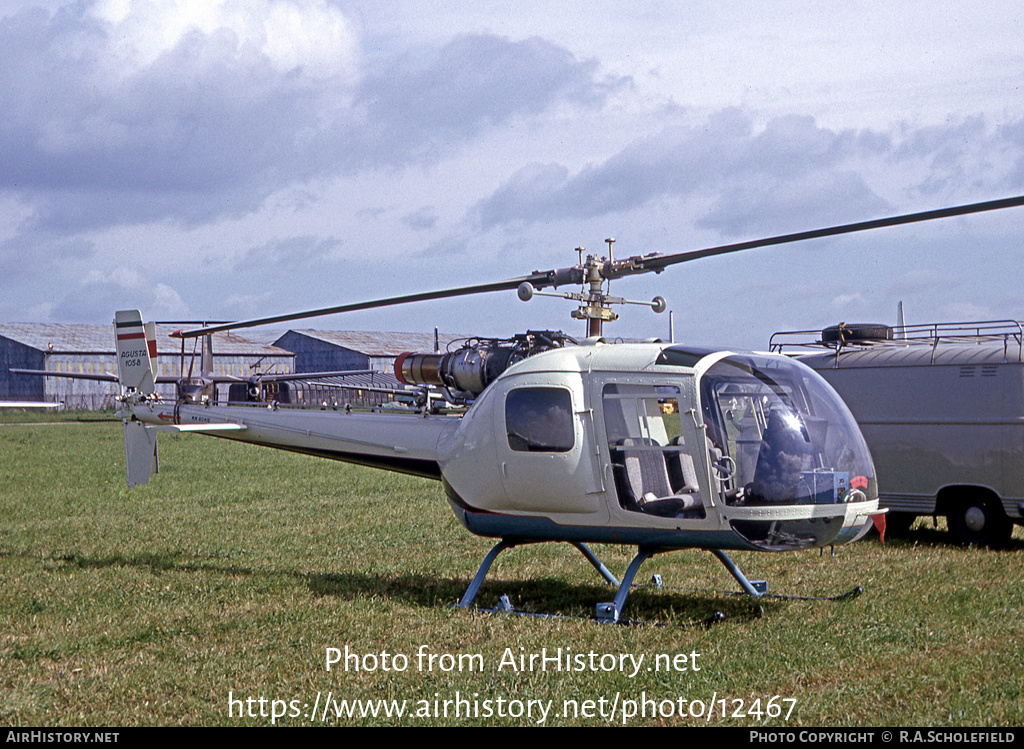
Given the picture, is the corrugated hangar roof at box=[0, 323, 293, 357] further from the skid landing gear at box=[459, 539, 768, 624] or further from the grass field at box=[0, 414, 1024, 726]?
the skid landing gear at box=[459, 539, 768, 624]

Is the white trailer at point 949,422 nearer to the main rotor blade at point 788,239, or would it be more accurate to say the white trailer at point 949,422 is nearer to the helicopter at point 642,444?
the helicopter at point 642,444

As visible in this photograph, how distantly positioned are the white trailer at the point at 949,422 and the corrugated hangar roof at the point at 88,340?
5057cm

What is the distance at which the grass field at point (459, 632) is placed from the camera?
6.15m

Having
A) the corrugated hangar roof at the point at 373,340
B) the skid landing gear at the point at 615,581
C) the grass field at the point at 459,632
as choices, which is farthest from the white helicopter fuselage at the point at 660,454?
the corrugated hangar roof at the point at 373,340

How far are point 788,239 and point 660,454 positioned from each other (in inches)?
83.0

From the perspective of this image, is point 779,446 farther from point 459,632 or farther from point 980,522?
point 980,522

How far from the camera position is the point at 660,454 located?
824 cm

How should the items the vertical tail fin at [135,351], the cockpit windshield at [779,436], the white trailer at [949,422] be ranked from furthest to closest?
the vertical tail fin at [135,351] → the white trailer at [949,422] → the cockpit windshield at [779,436]

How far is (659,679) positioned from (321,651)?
2510 millimetres

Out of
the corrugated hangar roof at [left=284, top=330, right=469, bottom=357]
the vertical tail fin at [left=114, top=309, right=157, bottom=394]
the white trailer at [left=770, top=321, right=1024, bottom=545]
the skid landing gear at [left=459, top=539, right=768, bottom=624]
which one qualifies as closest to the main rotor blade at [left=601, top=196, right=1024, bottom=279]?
the skid landing gear at [left=459, top=539, right=768, bottom=624]

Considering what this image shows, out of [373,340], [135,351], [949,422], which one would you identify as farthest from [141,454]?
[373,340]

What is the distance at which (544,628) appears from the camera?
7883 millimetres
